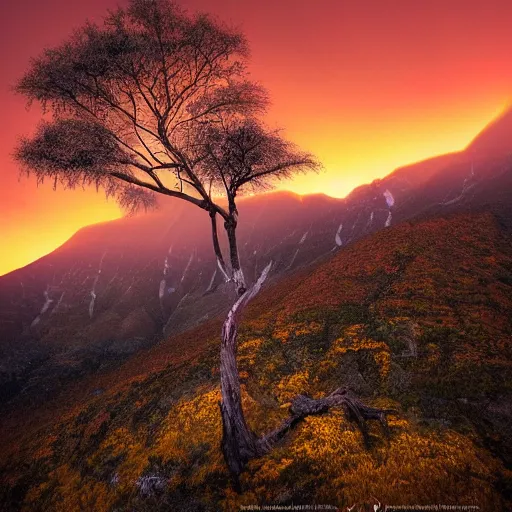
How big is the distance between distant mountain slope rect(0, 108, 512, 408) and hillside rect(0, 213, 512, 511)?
70.8 feet

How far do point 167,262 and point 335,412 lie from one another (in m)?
122

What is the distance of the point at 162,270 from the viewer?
394 feet

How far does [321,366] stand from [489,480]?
9271 millimetres

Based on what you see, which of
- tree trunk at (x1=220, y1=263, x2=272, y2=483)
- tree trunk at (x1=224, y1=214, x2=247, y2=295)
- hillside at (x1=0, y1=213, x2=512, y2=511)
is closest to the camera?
hillside at (x1=0, y1=213, x2=512, y2=511)

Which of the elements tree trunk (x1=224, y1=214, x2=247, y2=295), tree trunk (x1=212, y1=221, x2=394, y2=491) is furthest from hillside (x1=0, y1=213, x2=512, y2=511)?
tree trunk (x1=224, y1=214, x2=247, y2=295)

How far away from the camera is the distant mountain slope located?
62.1m

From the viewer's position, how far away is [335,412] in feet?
40.3

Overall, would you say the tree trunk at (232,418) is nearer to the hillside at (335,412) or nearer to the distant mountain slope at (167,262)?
the hillside at (335,412)

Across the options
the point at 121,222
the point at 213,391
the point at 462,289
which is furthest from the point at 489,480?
the point at 121,222

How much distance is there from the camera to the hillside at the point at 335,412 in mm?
8820

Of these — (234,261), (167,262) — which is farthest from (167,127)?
(167,262)

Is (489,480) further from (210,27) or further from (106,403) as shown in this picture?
(106,403)

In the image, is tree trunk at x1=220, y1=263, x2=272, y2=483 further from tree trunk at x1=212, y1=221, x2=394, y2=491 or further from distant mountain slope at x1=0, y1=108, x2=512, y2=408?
distant mountain slope at x1=0, y1=108, x2=512, y2=408

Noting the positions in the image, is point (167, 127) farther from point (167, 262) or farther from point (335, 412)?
point (167, 262)
